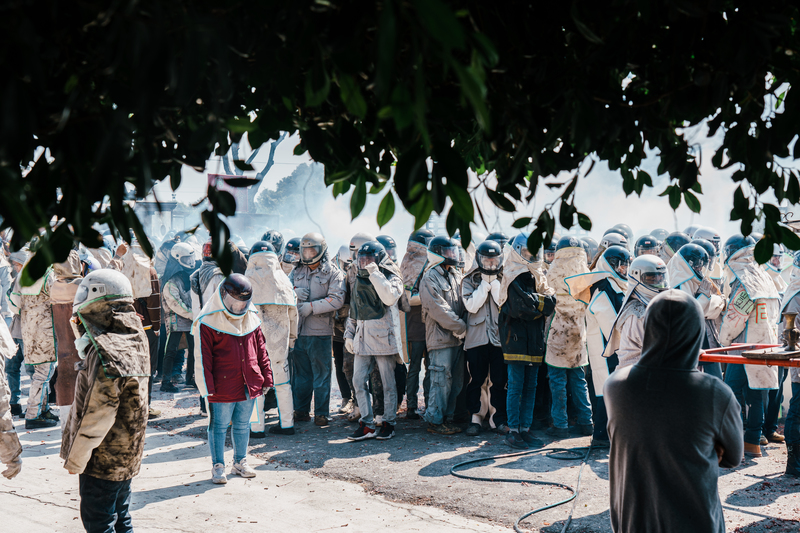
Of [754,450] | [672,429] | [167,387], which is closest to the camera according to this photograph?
[672,429]

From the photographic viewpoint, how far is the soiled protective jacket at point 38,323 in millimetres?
7789

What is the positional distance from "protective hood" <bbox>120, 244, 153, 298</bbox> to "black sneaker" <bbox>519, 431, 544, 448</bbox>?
16.8 feet

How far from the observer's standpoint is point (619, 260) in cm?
701

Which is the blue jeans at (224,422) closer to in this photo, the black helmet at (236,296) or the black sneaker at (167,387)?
the black helmet at (236,296)

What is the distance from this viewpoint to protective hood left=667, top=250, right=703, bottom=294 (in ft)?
23.5

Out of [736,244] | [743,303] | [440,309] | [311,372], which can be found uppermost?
[736,244]

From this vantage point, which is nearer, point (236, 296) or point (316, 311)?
point (236, 296)

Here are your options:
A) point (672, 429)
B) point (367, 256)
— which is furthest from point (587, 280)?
point (672, 429)

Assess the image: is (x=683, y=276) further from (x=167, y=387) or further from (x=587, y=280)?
(x=167, y=387)

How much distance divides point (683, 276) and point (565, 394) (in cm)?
181

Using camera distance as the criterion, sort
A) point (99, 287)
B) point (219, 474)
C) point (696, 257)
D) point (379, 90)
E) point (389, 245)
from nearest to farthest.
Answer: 1. point (379, 90)
2. point (99, 287)
3. point (219, 474)
4. point (696, 257)
5. point (389, 245)

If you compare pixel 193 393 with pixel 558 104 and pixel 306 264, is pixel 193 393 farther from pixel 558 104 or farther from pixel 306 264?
pixel 558 104

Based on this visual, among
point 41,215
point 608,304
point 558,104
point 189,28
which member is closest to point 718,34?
point 558,104

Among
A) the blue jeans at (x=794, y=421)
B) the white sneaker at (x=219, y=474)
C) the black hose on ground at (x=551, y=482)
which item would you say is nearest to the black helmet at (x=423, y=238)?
the black hose on ground at (x=551, y=482)
